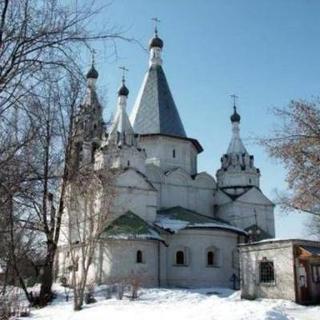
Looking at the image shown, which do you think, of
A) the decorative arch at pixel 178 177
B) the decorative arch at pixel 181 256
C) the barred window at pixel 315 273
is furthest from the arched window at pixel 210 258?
the barred window at pixel 315 273

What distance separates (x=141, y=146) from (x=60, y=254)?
1029cm

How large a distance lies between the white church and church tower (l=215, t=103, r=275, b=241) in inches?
3.1

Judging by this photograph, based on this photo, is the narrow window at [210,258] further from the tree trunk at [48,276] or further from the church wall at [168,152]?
the tree trunk at [48,276]

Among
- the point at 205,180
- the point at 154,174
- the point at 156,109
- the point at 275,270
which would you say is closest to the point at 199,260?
the point at 154,174

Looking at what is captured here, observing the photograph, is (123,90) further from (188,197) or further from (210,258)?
(210,258)

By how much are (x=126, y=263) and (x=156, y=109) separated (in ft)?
48.9

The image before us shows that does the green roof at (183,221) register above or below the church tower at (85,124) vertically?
below

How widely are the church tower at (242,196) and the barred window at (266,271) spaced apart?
1400 cm

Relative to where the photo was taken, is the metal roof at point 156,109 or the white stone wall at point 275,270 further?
the metal roof at point 156,109

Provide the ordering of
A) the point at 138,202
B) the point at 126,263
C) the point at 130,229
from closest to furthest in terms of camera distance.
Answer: the point at 126,263 → the point at 130,229 → the point at 138,202

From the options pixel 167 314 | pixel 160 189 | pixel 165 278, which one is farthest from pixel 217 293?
pixel 167 314

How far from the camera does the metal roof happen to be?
3953 cm

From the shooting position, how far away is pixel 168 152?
1533 inches

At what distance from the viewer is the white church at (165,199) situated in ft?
98.6
